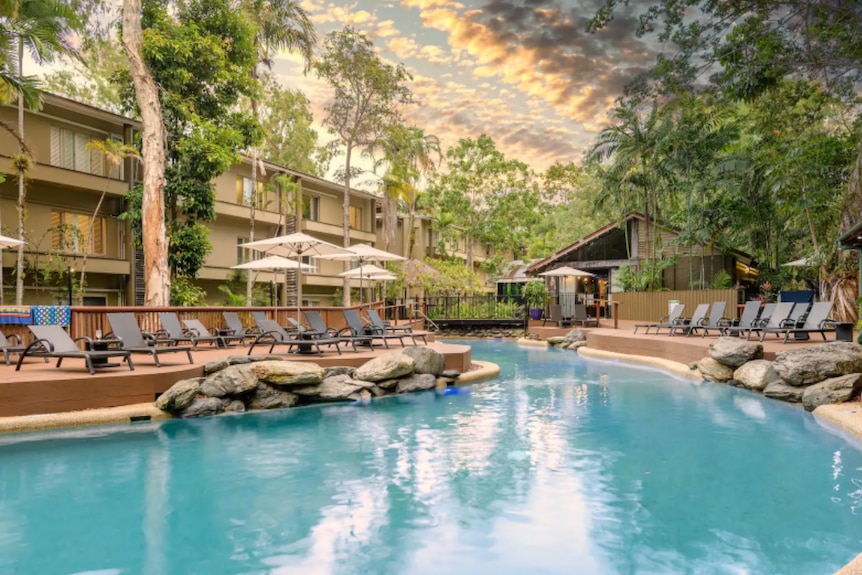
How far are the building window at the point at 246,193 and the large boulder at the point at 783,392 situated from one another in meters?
21.7

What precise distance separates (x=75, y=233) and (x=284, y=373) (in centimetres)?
1450

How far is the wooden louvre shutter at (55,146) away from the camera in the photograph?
19688 millimetres

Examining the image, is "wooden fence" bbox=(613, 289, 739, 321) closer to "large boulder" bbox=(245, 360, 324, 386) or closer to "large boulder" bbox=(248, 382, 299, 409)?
"large boulder" bbox=(245, 360, 324, 386)

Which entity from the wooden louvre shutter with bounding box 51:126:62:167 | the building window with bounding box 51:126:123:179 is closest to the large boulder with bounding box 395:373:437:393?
the building window with bounding box 51:126:123:179

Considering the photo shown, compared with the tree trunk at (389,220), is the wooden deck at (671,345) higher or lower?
lower

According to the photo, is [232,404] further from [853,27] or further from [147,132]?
[853,27]

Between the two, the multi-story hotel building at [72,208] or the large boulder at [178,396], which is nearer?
the large boulder at [178,396]

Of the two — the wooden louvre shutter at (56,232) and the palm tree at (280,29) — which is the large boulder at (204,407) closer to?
the wooden louvre shutter at (56,232)

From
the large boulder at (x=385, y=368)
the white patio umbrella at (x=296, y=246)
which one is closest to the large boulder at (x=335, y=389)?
the large boulder at (x=385, y=368)

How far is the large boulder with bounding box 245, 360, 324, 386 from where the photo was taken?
960 centimetres

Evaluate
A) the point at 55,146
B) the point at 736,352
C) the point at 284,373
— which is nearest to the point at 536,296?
the point at 736,352

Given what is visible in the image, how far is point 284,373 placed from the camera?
9.70 metres

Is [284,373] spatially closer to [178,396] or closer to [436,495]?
[178,396]

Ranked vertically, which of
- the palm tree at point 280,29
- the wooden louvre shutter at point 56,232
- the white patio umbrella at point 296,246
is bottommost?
the white patio umbrella at point 296,246
